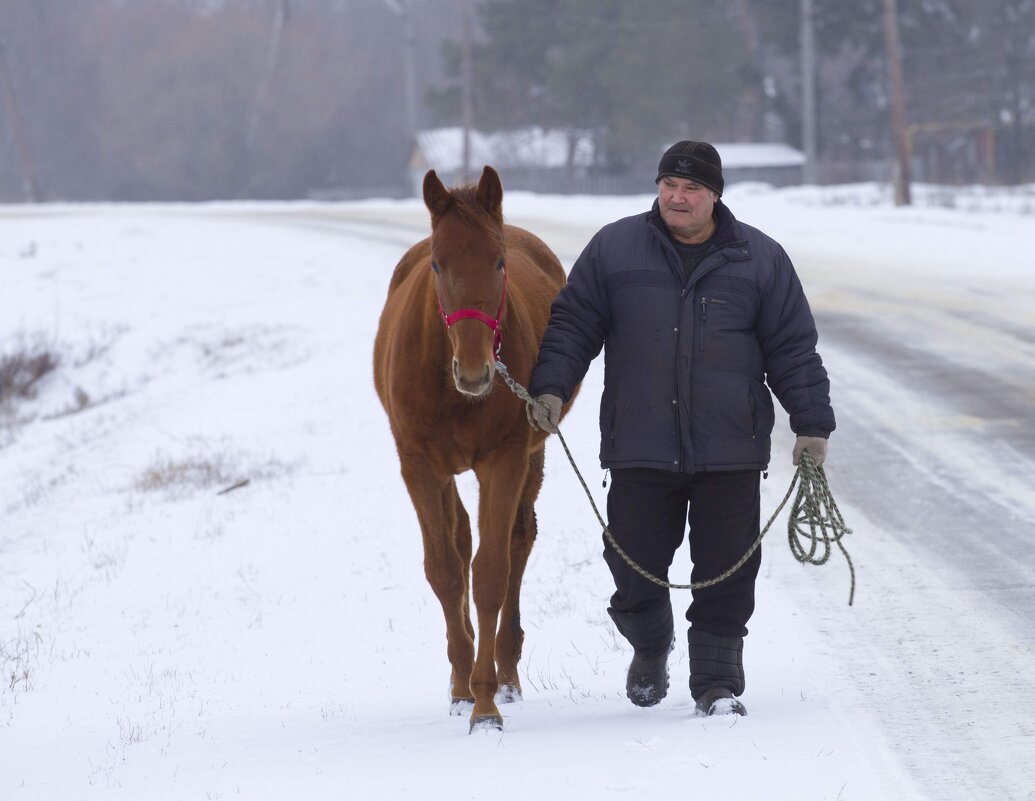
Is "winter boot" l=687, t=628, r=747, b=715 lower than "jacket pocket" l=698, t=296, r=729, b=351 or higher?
lower

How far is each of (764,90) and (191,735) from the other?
47007mm

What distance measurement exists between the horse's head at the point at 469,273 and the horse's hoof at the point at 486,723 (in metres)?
1.31

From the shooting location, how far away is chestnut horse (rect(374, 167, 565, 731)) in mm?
4570

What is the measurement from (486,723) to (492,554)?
0.63m

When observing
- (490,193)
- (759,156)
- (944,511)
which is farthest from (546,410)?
(759,156)

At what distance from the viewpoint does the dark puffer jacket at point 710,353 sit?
467 cm

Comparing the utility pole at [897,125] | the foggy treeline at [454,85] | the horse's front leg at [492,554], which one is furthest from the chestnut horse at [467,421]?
the foggy treeline at [454,85]

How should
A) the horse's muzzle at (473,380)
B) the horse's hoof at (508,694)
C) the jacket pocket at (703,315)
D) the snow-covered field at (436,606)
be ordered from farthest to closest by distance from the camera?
the horse's hoof at (508,694), the jacket pocket at (703,315), the snow-covered field at (436,606), the horse's muzzle at (473,380)

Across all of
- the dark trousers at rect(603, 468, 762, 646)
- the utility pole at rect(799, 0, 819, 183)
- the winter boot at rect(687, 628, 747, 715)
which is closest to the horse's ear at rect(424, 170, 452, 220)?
the dark trousers at rect(603, 468, 762, 646)

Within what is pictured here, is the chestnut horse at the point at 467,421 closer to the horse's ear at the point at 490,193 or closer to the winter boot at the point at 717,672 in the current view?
the horse's ear at the point at 490,193

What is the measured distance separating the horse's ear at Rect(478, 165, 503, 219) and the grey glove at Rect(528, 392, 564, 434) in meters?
0.68

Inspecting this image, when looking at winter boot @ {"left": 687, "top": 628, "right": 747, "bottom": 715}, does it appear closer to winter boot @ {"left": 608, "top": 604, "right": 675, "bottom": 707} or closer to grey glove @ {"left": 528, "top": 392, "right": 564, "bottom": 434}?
winter boot @ {"left": 608, "top": 604, "right": 675, "bottom": 707}

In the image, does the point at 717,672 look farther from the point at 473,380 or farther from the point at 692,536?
the point at 473,380

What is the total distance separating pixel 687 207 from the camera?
4688 millimetres
